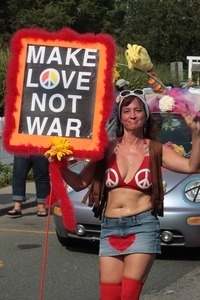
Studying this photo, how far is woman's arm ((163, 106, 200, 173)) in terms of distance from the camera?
4.37 m

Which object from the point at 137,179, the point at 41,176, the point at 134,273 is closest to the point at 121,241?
the point at 134,273

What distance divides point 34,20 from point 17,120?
36960 millimetres

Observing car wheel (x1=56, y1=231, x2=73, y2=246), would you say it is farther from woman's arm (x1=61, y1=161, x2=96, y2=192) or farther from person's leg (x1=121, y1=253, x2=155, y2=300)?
person's leg (x1=121, y1=253, x2=155, y2=300)

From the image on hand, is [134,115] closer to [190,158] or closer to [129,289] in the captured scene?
[190,158]

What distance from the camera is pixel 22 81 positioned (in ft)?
15.4

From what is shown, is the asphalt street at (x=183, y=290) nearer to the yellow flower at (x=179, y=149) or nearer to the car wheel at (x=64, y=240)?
the yellow flower at (x=179, y=149)

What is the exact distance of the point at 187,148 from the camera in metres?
8.65

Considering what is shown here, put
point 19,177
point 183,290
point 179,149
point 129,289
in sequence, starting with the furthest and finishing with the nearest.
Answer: point 19,177
point 179,149
point 183,290
point 129,289

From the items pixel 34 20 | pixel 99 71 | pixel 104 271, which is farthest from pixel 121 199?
pixel 34 20

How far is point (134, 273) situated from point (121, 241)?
21cm

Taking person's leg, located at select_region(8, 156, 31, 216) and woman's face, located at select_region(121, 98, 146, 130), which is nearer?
woman's face, located at select_region(121, 98, 146, 130)

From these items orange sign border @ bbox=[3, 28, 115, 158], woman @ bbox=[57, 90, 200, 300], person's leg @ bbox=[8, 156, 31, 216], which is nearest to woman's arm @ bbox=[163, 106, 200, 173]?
woman @ bbox=[57, 90, 200, 300]

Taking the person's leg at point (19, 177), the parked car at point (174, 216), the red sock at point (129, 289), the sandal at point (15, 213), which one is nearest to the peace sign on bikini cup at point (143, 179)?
the red sock at point (129, 289)

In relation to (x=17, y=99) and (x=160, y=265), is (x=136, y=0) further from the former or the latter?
(x=17, y=99)
